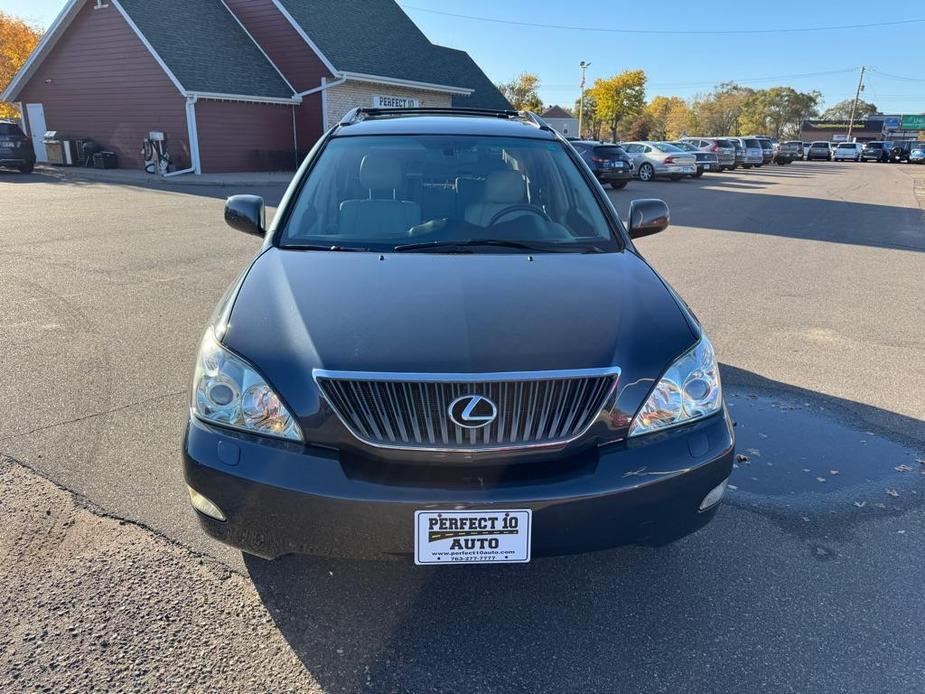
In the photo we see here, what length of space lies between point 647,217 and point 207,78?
74.1 ft

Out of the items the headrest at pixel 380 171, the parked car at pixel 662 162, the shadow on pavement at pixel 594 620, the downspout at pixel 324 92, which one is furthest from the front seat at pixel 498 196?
the parked car at pixel 662 162

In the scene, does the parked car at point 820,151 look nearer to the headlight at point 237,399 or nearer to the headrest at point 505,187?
the headrest at point 505,187

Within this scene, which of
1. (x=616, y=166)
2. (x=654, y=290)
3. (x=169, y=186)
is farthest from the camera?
(x=616, y=166)

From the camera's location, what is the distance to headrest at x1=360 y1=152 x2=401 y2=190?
11.9 ft

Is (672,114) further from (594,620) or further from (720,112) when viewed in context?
(594,620)

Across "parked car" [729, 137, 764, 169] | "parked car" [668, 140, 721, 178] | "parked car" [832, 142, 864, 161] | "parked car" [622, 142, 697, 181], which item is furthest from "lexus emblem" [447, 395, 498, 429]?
"parked car" [832, 142, 864, 161]

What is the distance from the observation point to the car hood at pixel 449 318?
7.06 ft

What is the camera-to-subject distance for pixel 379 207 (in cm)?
339

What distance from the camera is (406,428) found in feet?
6.79

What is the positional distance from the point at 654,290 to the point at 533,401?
92 cm

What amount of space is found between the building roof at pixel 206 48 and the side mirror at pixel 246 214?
20.6 metres

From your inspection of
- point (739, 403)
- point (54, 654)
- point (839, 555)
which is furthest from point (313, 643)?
point (739, 403)

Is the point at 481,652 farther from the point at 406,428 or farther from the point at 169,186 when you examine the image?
the point at 169,186

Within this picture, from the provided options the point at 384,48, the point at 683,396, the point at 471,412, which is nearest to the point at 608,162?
the point at 384,48
